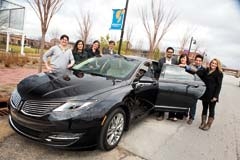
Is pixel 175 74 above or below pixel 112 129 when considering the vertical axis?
above

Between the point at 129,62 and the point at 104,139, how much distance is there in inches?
77.0

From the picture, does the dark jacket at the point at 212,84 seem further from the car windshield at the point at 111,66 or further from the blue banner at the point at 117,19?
the blue banner at the point at 117,19

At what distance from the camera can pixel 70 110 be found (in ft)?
10.1

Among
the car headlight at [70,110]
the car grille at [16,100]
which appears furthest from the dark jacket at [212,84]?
the car grille at [16,100]

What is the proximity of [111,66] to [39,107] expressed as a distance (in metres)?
2.00

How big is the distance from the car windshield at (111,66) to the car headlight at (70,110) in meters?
1.28

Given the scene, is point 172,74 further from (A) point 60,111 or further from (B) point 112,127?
(A) point 60,111

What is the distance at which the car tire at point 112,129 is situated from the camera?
342 centimetres

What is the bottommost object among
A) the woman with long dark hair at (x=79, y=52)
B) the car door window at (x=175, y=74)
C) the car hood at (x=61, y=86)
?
the car hood at (x=61, y=86)

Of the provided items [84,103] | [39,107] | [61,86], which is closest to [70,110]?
[84,103]

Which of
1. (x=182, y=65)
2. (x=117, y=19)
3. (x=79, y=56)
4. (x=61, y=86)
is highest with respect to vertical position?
(x=117, y=19)

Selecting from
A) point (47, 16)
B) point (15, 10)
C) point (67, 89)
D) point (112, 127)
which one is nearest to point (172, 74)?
point (112, 127)

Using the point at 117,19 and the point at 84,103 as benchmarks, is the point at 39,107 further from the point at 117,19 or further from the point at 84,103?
the point at 117,19

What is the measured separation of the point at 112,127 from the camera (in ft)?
12.0
